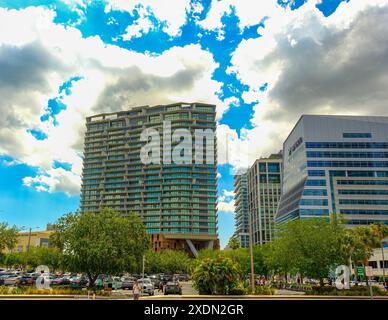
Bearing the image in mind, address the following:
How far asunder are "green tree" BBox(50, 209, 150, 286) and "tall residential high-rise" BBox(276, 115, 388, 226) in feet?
280

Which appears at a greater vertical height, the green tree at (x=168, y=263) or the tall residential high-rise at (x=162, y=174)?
the tall residential high-rise at (x=162, y=174)

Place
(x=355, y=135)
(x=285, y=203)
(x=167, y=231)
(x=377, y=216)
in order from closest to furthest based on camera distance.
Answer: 1. (x=377, y=216)
2. (x=355, y=135)
3. (x=285, y=203)
4. (x=167, y=231)

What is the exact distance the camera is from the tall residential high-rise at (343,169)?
11931 cm

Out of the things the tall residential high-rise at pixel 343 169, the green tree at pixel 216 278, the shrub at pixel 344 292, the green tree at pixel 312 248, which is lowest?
the shrub at pixel 344 292

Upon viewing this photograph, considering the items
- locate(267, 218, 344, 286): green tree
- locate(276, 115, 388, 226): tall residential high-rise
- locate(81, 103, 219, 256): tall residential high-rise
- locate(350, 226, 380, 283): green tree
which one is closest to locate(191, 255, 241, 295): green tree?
locate(267, 218, 344, 286): green tree

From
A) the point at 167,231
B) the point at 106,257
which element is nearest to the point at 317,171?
the point at 167,231

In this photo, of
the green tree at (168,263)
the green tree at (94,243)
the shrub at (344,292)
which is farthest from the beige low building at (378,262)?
the green tree at (94,243)

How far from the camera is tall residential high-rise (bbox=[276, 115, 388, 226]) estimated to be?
119 metres

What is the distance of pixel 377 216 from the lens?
119 meters

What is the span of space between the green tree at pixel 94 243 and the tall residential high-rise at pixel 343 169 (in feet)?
280

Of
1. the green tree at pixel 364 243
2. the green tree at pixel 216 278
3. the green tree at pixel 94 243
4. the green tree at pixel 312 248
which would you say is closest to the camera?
the green tree at pixel 216 278

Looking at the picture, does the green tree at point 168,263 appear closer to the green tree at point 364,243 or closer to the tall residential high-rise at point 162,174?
the tall residential high-rise at point 162,174

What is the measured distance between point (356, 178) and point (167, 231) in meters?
78.4
